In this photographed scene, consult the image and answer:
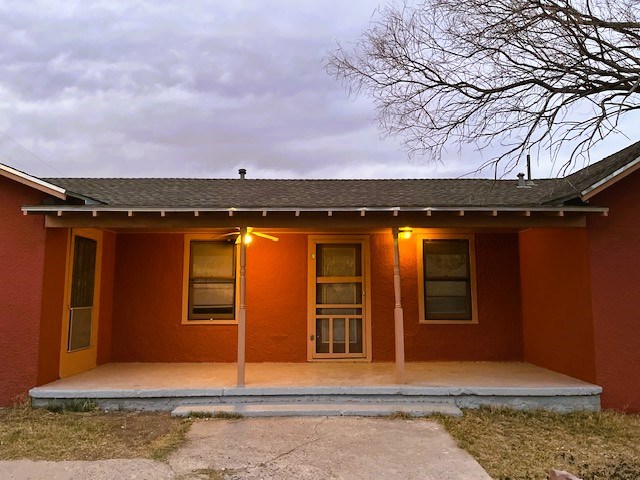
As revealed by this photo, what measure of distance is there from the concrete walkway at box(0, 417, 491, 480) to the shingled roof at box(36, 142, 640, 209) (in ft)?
8.75

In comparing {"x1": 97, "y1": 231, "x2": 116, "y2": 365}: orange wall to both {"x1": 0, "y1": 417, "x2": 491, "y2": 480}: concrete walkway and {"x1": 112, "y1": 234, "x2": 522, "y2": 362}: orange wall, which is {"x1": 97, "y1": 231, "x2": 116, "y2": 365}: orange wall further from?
{"x1": 0, "y1": 417, "x2": 491, "y2": 480}: concrete walkway

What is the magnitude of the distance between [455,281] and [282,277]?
305cm

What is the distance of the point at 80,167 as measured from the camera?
38094 mm

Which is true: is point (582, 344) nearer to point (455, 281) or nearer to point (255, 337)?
point (455, 281)

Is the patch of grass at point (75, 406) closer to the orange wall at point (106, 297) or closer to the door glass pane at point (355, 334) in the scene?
the orange wall at point (106, 297)

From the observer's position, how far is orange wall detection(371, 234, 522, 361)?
7715mm

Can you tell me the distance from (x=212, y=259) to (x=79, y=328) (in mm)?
2300

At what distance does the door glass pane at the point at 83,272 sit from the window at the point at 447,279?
17.8 feet

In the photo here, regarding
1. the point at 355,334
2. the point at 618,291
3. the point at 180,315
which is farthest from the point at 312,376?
the point at 618,291

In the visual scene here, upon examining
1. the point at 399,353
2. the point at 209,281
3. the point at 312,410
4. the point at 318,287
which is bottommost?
the point at 312,410

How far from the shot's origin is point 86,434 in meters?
4.75

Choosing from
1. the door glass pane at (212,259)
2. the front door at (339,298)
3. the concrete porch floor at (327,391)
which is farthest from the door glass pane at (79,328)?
the front door at (339,298)

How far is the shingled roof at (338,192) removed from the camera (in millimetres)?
6016

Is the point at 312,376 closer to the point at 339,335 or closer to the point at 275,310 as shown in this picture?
the point at 339,335
